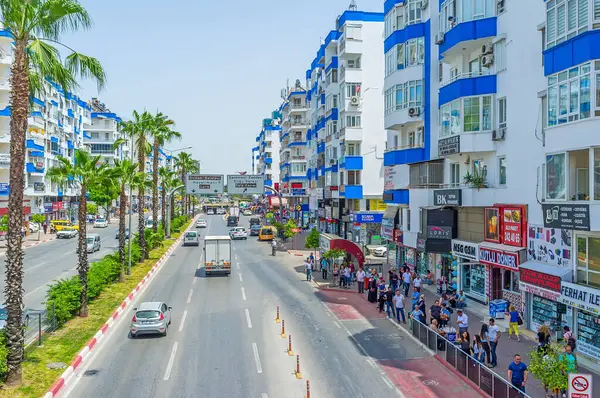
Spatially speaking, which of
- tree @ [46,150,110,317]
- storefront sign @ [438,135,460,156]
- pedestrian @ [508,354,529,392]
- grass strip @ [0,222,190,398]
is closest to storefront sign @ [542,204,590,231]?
pedestrian @ [508,354,529,392]

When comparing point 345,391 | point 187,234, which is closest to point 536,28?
point 345,391

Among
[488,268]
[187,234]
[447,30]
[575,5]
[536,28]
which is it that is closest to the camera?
[575,5]

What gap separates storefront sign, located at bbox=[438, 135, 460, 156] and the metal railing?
1030 centimetres

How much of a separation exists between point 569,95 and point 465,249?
12.3 meters

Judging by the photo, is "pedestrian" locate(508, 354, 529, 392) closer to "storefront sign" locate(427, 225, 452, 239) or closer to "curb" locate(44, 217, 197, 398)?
"curb" locate(44, 217, 197, 398)

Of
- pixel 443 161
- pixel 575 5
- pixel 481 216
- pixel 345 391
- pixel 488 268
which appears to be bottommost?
pixel 345 391

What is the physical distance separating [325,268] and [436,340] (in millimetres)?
20624

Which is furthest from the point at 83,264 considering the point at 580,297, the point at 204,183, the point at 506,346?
the point at 204,183

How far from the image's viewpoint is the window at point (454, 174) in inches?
1284

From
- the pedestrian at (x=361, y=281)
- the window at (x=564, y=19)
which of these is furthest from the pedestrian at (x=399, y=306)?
the window at (x=564, y=19)

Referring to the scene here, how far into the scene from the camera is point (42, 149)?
7969cm

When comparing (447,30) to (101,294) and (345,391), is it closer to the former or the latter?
(345,391)

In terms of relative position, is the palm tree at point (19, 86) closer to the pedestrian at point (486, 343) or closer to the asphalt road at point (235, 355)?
the asphalt road at point (235, 355)

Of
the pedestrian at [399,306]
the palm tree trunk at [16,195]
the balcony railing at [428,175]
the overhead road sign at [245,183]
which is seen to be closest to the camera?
the palm tree trunk at [16,195]
